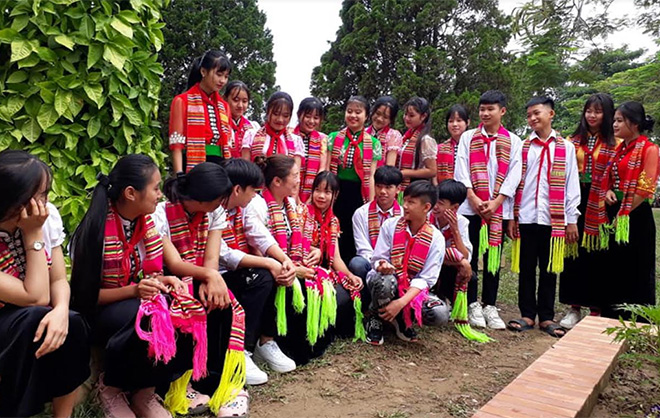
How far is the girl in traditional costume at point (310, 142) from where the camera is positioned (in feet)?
13.8

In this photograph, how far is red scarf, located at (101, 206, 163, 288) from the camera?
2.20 metres

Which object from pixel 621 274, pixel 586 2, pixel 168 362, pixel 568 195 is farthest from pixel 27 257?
pixel 586 2

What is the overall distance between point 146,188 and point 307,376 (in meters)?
1.47

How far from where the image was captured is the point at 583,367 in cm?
263

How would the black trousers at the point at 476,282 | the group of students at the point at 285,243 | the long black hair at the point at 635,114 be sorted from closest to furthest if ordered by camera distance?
the group of students at the point at 285,243, the long black hair at the point at 635,114, the black trousers at the point at 476,282

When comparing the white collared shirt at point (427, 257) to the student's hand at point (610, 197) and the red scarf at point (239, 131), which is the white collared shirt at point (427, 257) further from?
the student's hand at point (610, 197)

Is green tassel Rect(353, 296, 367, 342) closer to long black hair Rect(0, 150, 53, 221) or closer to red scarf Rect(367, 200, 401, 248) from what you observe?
red scarf Rect(367, 200, 401, 248)

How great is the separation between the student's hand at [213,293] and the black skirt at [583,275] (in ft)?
10.6

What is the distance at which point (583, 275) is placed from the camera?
4.34 metres

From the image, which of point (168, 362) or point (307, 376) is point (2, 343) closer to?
point (168, 362)

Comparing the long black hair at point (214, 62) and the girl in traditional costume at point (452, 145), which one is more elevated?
the long black hair at point (214, 62)

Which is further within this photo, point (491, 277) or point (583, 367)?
point (491, 277)

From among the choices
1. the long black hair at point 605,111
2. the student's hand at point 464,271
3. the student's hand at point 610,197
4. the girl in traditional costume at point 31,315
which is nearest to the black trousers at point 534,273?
the student's hand at point 610,197

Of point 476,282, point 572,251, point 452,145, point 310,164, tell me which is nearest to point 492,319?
point 476,282
